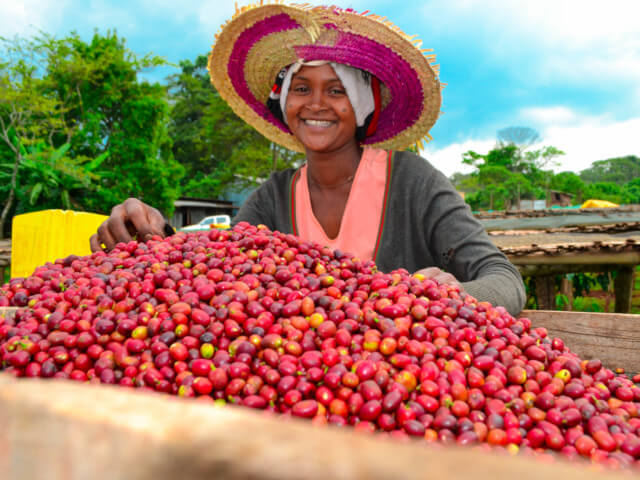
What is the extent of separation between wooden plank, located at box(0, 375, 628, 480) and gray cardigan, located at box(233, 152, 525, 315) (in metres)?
1.68

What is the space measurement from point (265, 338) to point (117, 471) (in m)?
0.81

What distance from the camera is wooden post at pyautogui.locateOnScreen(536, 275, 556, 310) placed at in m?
6.06

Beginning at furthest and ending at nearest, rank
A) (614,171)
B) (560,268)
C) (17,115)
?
1. (614,171)
2. (17,115)
3. (560,268)

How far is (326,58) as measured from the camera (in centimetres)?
260

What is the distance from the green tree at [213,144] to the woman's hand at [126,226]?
2025 cm

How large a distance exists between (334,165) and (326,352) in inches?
75.4

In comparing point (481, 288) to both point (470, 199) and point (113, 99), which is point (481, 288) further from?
point (470, 199)

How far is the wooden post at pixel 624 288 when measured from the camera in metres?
5.56

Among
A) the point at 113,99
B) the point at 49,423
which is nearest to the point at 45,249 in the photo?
the point at 49,423

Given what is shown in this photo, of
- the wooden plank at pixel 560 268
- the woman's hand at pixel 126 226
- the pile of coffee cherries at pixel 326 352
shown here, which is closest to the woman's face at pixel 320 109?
the woman's hand at pixel 126 226

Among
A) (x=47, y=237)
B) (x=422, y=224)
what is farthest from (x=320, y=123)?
(x=47, y=237)

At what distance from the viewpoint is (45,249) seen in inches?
120

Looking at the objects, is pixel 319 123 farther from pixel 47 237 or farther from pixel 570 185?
pixel 570 185

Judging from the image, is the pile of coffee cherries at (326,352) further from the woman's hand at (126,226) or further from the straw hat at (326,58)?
the straw hat at (326,58)
